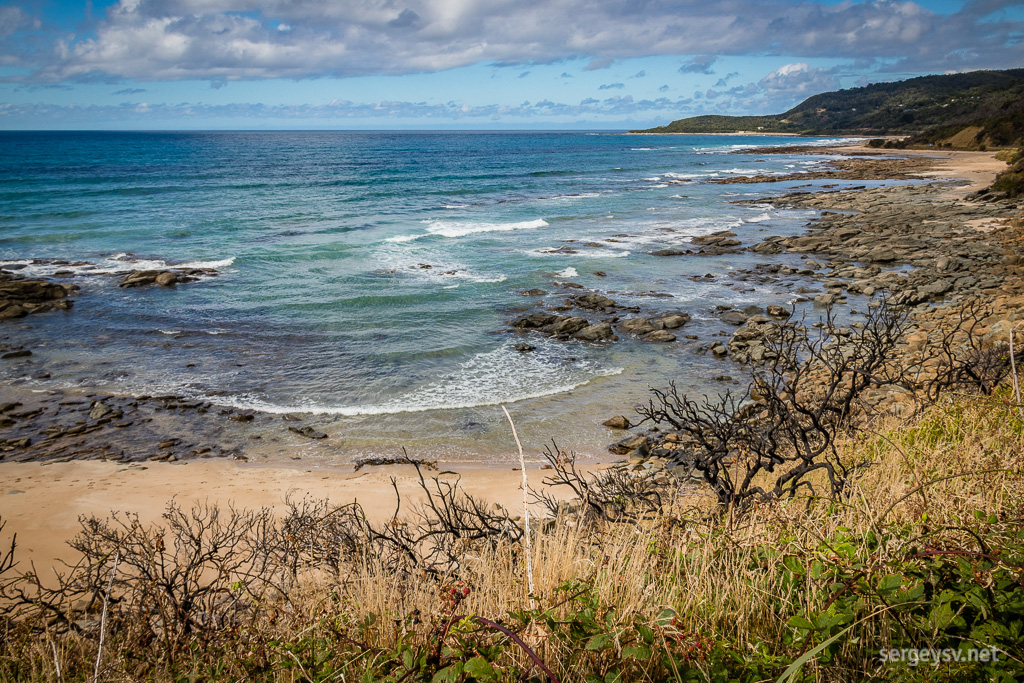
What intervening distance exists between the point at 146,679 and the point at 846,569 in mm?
3446

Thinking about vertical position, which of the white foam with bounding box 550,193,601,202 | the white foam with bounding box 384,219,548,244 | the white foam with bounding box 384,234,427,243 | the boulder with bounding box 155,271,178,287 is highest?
the white foam with bounding box 550,193,601,202

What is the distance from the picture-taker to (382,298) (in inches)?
792

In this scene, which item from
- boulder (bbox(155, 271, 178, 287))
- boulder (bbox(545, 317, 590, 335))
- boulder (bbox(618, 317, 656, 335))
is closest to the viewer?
boulder (bbox(618, 317, 656, 335))

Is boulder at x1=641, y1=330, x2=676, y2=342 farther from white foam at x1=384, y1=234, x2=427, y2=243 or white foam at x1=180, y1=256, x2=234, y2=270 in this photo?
white foam at x1=180, y1=256, x2=234, y2=270

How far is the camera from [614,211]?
39188 mm

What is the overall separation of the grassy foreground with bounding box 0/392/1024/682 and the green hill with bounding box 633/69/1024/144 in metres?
80.4

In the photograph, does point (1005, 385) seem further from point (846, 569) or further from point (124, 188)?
point (124, 188)

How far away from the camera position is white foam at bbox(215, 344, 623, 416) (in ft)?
40.1

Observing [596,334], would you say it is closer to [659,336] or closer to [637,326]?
[637,326]

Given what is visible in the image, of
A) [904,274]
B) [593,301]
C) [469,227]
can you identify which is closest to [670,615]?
[593,301]

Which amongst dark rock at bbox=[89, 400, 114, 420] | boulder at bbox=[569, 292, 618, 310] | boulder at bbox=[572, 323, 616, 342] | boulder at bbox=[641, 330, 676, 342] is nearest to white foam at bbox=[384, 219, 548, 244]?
boulder at bbox=[569, 292, 618, 310]

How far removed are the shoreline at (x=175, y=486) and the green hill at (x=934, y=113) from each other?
78802 millimetres

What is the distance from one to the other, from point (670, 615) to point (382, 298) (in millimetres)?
18556

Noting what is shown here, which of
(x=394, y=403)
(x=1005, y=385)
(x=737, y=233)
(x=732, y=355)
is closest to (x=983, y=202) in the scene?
(x=737, y=233)
